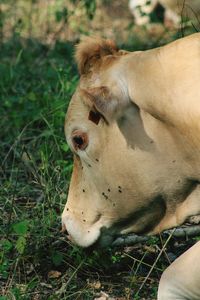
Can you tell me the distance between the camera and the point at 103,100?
4672 millimetres

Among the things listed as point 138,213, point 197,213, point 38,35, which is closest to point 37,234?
point 138,213

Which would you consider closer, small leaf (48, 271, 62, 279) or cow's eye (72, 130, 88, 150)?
cow's eye (72, 130, 88, 150)

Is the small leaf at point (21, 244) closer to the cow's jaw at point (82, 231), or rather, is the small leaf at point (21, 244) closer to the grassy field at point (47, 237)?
the grassy field at point (47, 237)

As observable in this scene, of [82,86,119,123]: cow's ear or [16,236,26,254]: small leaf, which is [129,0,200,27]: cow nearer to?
[82,86,119,123]: cow's ear

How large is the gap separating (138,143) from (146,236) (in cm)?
86

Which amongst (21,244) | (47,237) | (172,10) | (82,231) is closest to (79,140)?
(82,231)

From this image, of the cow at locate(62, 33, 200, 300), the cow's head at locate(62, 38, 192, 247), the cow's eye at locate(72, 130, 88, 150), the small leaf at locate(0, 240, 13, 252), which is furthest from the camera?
the small leaf at locate(0, 240, 13, 252)

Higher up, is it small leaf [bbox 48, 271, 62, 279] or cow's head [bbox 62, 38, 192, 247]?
cow's head [bbox 62, 38, 192, 247]

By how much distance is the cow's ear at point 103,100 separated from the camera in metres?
4.66

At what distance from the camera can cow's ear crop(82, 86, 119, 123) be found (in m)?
4.66

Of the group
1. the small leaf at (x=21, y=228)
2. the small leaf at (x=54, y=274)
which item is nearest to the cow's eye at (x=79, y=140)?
the small leaf at (x=21, y=228)

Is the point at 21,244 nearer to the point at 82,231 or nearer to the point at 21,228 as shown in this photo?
the point at 21,228

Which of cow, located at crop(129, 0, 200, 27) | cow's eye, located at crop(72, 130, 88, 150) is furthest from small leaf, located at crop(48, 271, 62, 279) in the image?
cow, located at crop(129, 0, 200, 27)

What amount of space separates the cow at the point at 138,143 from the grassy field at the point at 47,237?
299mm
